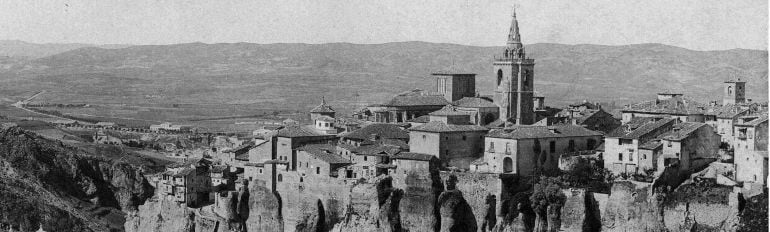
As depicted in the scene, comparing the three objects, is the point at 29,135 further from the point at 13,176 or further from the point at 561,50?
the point at 561,50

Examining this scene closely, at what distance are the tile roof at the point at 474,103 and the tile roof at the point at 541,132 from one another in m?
5.61

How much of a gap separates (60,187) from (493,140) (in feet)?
95.7

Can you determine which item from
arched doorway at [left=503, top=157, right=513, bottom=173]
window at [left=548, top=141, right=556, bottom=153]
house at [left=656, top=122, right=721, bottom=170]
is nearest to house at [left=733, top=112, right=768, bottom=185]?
house at [left=656, top=122, right=721, bottom=170]

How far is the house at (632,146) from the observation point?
4159cm

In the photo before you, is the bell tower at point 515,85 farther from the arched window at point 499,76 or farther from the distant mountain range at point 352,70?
the distant mountain range at point 352,70

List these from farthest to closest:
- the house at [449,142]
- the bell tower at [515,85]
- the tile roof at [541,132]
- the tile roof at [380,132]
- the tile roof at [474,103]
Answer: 1. the tile roof at [474,103]
2. the bell tower at [515,85]
3. the tile roof at [380,132]
4. the house at [449,142]
5. the tile roof at [541,132]

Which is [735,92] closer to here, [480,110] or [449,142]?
[480,110]

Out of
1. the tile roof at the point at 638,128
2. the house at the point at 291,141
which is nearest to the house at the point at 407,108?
the house at the point at 291,141

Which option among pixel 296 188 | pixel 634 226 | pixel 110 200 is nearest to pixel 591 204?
pixel 634 226

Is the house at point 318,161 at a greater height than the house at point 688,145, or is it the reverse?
the house at point 688,145

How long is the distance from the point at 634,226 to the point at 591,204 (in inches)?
88.1

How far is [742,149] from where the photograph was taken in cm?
3859

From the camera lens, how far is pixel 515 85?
2045 inches

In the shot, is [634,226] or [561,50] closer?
[634,226]
